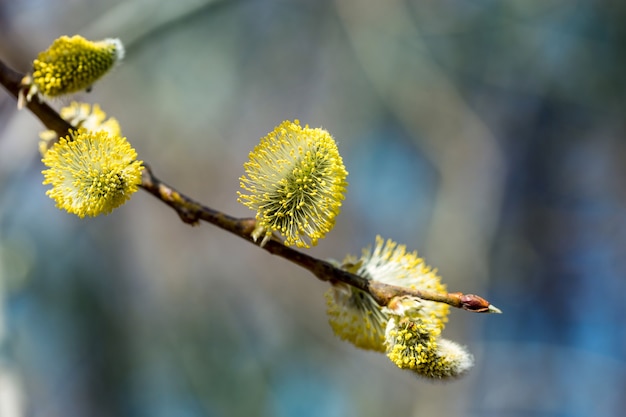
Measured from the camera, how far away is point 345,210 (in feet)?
8.63

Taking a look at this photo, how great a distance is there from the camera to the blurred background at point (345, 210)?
240cm

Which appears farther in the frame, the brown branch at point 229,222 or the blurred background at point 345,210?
the blurred background at point 345,210

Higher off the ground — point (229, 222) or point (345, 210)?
point (345, 210)

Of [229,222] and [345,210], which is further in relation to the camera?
[345,210]

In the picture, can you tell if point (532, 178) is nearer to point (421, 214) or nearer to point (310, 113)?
point (421, 214)

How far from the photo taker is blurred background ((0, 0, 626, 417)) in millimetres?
2402

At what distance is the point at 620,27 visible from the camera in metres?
3.00

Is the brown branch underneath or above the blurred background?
underneath

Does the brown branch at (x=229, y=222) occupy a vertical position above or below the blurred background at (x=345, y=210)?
below

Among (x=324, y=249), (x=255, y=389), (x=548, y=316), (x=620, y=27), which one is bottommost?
(x=255, y=389)

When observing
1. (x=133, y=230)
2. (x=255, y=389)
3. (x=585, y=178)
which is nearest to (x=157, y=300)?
(x=133, y=230)

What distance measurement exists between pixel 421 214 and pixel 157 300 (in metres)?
1.27

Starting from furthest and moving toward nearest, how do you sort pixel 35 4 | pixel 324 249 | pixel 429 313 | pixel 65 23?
pixel 324 249 < pixel 65 23 < pixel 35 4 < pixel 429 313

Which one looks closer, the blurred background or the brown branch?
the brown branch
